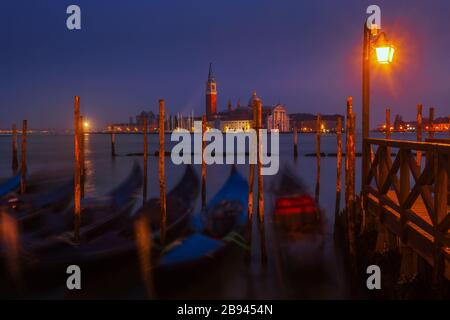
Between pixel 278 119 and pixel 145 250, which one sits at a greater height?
pixel 278 119

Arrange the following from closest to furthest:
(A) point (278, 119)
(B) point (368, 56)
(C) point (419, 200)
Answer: (C) point (419, 200)
(B) point (368, 56)
(A) point (278, 119)

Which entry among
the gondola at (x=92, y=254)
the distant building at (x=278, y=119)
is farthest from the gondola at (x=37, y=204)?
the distant building at (x=278, y=119)

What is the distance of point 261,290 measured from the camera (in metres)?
5.82

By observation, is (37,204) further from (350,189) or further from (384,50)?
(384,50)

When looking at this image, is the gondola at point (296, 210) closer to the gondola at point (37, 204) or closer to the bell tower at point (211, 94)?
the gondola at point (37, 204)

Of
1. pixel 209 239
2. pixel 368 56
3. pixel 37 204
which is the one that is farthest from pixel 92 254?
pixel 368 56

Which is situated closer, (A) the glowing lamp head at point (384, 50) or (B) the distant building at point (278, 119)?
(A) the glowing lamp head at point (384, 50)

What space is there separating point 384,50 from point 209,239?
3778 millimetres

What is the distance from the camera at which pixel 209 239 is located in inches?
260

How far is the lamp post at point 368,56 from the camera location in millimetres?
5770

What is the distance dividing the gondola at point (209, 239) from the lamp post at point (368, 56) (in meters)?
2.43

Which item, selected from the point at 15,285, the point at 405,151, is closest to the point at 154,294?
the point at 15,285

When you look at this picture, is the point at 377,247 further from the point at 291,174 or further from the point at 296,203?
the point at 291,174

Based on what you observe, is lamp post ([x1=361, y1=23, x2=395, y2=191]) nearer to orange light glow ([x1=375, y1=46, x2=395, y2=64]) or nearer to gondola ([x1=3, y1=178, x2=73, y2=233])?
orange light glow ([x1=375, y1=46, x2=395, y2=64])
